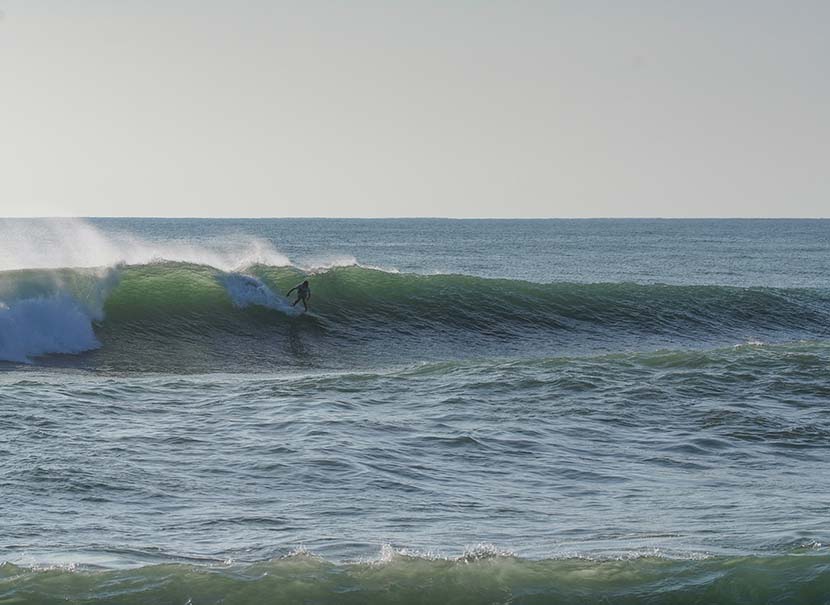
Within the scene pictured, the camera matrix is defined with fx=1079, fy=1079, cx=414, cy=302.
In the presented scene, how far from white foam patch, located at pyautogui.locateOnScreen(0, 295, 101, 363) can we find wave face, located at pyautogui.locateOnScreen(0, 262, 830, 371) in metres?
0.03

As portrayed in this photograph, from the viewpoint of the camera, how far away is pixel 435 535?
31.8 ft

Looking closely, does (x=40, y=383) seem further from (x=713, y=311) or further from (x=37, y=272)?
(x=713, y=311)

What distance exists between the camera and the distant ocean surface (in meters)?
8.49

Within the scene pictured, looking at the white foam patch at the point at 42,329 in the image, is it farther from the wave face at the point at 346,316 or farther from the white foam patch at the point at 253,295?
the white foam patch at the point at 253,295

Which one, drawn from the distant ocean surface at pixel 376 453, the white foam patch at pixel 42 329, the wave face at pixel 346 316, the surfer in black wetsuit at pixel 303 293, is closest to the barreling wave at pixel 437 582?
the distant ocean surface at pixel 376 453

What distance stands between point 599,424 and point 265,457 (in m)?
5.00

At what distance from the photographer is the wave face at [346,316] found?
22.4 meters

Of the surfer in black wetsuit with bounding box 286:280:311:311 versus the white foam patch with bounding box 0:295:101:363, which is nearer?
the white foam patch with bounding box 0:295:101:363

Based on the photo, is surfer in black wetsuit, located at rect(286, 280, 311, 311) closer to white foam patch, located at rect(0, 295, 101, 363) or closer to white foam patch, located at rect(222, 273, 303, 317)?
white foam patch, located at rect(222, 273, 303, 317)

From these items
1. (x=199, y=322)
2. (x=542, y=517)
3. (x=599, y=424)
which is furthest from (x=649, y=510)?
(x=199, y=322)

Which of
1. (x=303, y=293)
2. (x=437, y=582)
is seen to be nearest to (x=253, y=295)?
(x=303, y=293)

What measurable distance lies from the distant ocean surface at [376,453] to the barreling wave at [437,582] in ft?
0.07

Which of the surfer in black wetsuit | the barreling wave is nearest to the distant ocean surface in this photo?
the barreling wave

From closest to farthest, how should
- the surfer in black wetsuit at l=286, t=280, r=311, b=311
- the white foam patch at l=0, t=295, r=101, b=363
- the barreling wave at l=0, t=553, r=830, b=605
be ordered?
the barreling wave at l=0, t=553, r=830, b=605, the white foam patch at l=0, t=295, r=101, b=363, the surfer in black wetsuit at l=286, t=280, r=311, b=311
